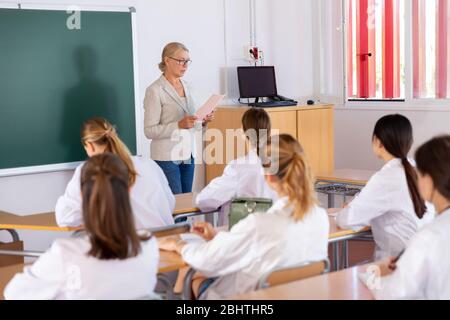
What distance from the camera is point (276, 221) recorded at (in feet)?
9.45

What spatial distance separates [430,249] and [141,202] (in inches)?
74.1

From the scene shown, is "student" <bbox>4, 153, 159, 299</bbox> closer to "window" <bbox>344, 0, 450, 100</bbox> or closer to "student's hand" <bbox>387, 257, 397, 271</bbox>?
"student's hand" <bbox>387, 257, 397, 271</bbox>

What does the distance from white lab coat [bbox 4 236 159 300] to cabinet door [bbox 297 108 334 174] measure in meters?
4.41

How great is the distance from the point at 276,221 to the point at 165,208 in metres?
1.30

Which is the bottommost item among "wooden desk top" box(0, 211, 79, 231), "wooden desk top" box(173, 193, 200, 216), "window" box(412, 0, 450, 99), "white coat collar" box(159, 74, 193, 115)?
"wooden desk top" box(0, 211, 79, 231)

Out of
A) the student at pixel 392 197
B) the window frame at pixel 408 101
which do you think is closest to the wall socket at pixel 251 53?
the window frame at pixel 408 101

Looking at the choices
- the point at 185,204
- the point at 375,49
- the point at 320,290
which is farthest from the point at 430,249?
the point at 375,49

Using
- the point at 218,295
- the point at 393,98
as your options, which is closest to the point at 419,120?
the point at 393,98

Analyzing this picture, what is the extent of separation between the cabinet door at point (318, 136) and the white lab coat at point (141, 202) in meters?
2.98

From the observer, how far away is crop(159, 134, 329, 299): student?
9.45 ft

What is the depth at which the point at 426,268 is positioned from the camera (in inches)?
97.1

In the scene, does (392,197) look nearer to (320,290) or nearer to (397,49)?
(320,290)

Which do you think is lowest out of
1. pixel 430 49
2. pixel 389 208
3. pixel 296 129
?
pixel 389 208

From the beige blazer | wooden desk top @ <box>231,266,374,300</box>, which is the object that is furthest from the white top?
wooden desk top @ <box>231,266,374,300</box>
